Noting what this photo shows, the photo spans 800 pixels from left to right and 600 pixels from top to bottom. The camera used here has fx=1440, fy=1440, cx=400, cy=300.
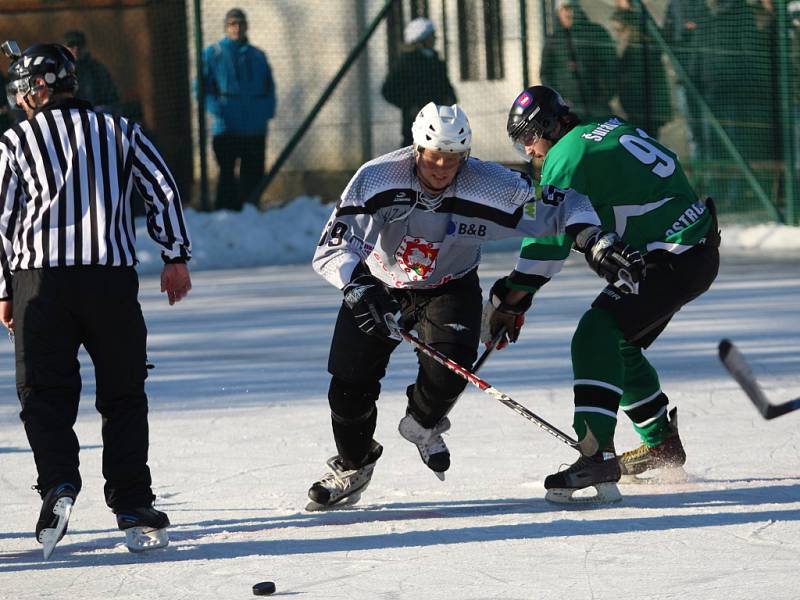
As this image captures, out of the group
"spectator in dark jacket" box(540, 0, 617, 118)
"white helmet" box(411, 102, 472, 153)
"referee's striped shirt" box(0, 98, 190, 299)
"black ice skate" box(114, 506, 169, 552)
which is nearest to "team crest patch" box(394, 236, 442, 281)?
"white helmet" box(411, 102, 472, 153)

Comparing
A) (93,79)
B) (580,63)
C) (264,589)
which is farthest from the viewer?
(580,63)

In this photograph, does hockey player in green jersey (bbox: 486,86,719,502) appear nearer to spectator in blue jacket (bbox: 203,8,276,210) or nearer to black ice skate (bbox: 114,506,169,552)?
black ice skate (bbox: 114,506,169,552)

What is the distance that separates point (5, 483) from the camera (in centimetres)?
456

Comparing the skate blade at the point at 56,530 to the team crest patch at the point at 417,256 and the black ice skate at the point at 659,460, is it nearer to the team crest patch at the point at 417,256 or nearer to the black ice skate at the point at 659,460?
the team crest patch at the point at 417,256

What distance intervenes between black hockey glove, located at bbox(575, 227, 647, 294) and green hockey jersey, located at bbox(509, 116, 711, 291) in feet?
0.49

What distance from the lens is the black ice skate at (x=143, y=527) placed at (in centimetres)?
376

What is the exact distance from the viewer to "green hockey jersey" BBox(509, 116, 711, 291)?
4289 millimetres

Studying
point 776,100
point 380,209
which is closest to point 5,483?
point 380,209

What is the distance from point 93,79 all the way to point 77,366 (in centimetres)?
705

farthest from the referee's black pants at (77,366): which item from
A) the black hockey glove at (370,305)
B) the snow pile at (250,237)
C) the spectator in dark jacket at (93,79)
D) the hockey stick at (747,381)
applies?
the spectator in dark jacket at (93,79)

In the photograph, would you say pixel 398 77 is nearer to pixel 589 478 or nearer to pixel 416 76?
pixel 416 76

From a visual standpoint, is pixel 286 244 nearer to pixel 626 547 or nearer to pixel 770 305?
pixel 770 305

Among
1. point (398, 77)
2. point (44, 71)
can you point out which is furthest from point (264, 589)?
point (398, 77)

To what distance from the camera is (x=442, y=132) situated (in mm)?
4004
